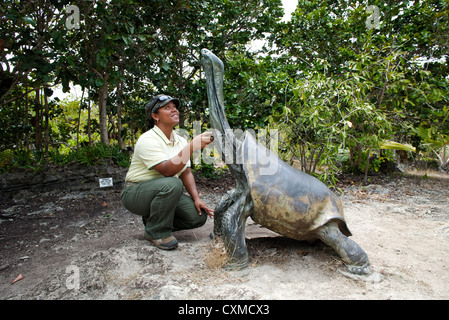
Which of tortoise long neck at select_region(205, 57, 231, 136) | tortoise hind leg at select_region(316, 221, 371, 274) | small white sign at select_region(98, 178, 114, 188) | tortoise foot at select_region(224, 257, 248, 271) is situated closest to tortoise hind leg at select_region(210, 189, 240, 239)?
tortoise foot at select_region(224, 257, 248, 271)

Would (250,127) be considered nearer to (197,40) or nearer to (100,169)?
(197,40)

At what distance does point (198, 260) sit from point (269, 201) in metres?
0.81

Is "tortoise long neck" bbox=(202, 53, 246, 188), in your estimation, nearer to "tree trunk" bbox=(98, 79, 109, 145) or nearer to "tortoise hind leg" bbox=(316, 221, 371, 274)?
"tortoise hind leg" bbox=(316, 221, 371, 274)

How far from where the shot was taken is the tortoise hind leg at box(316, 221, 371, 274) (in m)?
2.21

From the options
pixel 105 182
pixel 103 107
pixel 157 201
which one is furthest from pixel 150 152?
pixel 103 107

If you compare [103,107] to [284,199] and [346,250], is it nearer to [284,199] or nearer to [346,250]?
[284,199]

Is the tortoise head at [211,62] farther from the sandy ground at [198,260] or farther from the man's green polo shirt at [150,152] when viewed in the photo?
the sandy ground at [198,260]

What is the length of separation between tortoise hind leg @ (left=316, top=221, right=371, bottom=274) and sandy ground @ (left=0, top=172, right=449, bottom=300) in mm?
81

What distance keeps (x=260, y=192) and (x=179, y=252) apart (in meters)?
0.97

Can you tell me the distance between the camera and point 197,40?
5.02 meters

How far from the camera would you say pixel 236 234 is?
223cm

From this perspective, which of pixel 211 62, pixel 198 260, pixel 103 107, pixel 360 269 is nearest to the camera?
pixel 360 269

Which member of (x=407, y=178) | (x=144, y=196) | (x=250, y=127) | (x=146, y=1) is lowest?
(x=407, y=178)
